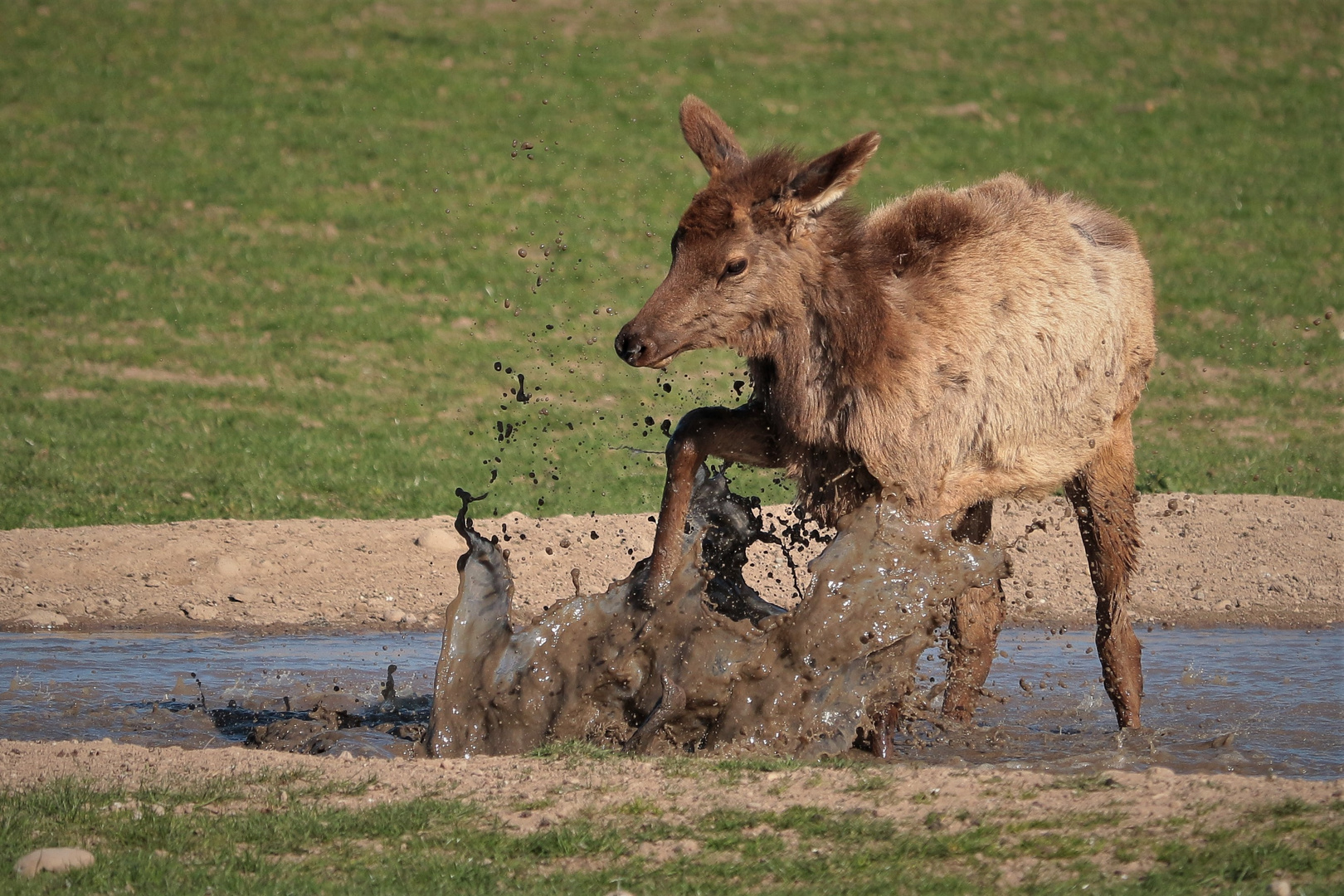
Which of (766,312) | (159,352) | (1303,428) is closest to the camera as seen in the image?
(766,312)

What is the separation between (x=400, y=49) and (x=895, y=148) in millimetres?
8517

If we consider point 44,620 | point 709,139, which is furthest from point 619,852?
point 44,620

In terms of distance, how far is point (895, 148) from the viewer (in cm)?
2334

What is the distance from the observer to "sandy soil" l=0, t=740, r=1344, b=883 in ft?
17.9

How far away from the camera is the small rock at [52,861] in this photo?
497 centimetres

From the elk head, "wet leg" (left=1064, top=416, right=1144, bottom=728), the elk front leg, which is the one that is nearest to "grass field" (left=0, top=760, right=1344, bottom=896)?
the elk front leg

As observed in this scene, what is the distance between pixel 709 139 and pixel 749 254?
755mm

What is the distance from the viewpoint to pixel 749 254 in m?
6.61

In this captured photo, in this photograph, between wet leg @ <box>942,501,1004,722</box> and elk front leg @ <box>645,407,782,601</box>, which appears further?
wet leg @ <box>942,501,1004,722</box>

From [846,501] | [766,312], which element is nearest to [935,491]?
[846,501]

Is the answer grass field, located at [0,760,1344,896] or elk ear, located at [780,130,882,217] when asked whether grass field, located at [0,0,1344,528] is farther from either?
grass field, located at [0,760,1344,896]

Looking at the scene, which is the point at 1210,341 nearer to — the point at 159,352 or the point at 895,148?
the point at 895,148

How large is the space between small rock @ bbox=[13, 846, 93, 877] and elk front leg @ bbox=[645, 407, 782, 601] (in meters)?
2.73

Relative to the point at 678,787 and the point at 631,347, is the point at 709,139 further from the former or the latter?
the point at 678,787
